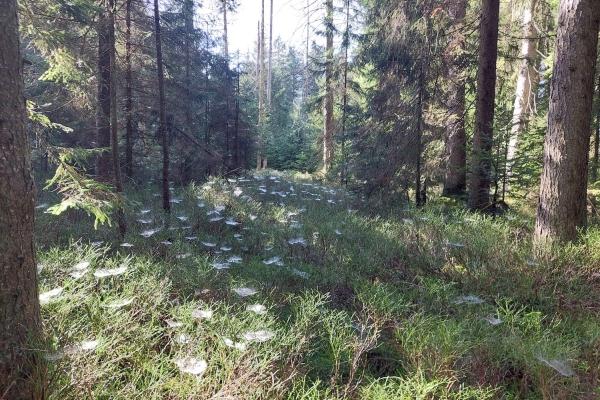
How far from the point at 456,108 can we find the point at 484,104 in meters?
1.77

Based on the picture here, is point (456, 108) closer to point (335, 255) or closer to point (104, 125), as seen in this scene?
point (335, 255)

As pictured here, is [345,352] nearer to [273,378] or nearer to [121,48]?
[273,378]

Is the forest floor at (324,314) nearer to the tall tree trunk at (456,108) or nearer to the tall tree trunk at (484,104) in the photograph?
the tall tree trunk at (484,104)

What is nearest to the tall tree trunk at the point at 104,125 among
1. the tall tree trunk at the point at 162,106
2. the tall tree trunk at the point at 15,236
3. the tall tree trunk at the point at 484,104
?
the tall tree trunk at the point at 162,106

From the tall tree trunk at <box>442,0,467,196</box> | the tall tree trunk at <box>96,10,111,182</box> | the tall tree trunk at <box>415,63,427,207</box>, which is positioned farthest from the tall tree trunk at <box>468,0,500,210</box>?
the tall tree trunk at <box>96,10,111,182</box>

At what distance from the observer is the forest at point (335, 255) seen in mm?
2383

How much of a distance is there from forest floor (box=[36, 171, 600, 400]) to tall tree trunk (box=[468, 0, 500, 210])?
4.55 feet

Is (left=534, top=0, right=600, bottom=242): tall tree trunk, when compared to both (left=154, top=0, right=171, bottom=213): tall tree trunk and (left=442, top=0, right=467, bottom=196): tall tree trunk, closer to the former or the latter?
(left=442, top=0, right=467, bottom=196): tall tree trunk

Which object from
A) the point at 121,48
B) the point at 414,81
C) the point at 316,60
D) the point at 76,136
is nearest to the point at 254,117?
the point at 316,60

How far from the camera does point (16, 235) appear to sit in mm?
2270

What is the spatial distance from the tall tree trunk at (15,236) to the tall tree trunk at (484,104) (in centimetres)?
801

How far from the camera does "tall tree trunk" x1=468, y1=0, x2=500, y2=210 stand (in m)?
7.86

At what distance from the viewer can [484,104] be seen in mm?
8148

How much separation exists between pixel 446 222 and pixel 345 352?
536 centimetres
